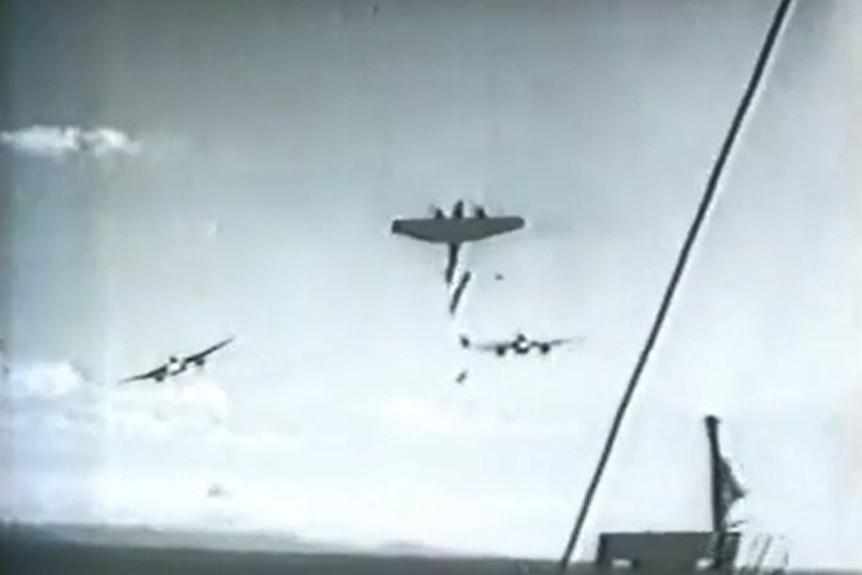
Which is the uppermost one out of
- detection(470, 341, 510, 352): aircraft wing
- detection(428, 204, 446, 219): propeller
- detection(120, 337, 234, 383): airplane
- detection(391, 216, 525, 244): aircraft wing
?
detection(428, 204, 446, 219): propeller

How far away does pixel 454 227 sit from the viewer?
1.20 meters

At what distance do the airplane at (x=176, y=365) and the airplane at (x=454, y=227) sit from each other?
182 mm

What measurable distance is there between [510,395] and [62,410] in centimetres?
38

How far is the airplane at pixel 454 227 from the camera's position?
1.20 m

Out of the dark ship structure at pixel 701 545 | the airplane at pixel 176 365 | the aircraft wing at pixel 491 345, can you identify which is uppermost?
the aircraft wing at pixel 491 345

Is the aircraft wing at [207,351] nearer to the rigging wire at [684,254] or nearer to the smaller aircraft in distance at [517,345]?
the smaller aircraft in distance at [517,345]

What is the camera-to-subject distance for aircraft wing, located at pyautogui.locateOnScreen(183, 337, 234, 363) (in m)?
1.20

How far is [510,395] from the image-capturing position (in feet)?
3.94

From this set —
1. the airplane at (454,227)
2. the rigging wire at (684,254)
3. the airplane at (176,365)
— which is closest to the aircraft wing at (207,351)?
the airplane at (176,365)

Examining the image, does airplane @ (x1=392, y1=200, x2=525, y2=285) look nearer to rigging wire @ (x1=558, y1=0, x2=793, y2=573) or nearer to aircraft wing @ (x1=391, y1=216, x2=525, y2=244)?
aircraft wing @ (x1=391, y1=216, x2=525, y2=244)

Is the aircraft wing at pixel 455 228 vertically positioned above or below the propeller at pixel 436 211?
below

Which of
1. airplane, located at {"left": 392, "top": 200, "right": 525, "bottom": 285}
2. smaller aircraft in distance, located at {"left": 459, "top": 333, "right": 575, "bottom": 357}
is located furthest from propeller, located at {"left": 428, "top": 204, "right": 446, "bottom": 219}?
smaller aircraft in distance, located at {"left": 459, "top": 333, "right": 575, "bottom": 357}

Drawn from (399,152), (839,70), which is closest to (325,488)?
(399,152)

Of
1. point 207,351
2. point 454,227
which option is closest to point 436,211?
point 454,227
